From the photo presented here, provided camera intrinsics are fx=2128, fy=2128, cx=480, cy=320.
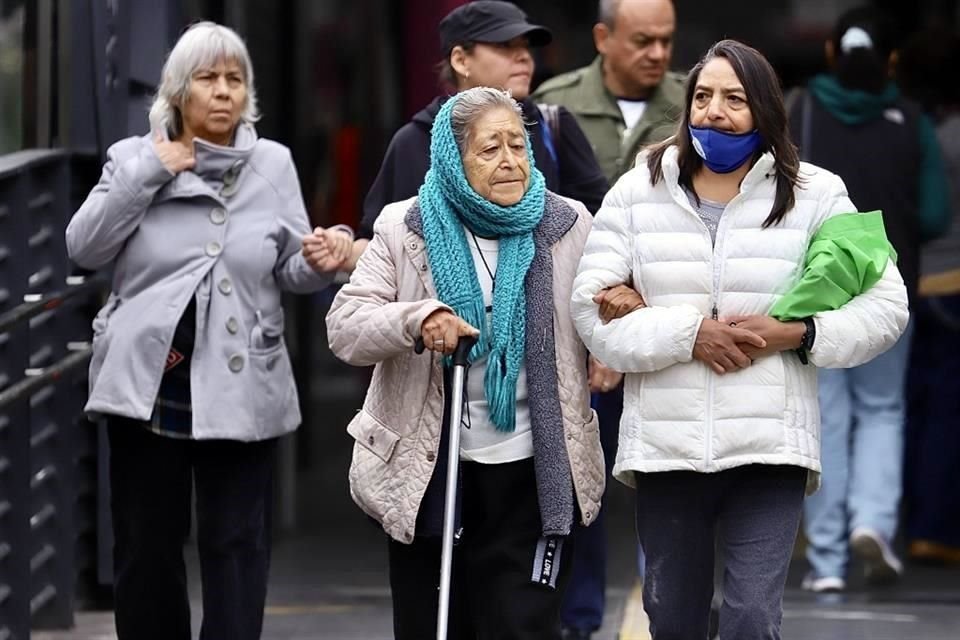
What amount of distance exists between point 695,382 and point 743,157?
56 centimetres

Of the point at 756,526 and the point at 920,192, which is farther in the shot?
the point at 920,192

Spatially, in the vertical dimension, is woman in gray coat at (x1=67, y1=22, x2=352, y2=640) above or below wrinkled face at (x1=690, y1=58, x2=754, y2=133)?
below

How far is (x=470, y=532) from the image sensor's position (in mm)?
5324

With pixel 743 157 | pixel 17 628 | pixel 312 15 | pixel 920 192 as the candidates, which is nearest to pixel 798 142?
pixel 920 192

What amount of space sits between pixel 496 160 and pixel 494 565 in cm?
100

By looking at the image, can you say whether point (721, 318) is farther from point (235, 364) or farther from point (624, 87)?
point (624, 87)

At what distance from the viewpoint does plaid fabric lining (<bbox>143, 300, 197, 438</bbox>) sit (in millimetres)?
5988

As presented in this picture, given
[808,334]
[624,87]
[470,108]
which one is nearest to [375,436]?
[470,108]

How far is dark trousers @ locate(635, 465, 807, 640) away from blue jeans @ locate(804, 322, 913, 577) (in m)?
2.95

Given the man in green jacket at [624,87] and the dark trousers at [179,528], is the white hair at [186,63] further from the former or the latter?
the man in green jacket at [624,87]

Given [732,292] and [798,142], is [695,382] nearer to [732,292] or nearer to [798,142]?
[732,292]

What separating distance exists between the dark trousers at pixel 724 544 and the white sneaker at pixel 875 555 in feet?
9.64

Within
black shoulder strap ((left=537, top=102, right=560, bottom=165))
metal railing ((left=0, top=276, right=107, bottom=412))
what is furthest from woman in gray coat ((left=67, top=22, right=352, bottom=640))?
black shoulder strap ((left=537, top=102, right=560, bottom=165))

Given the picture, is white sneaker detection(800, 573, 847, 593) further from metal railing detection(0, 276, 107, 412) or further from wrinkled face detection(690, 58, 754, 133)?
wrinkled face detection(690, 58, 754, 133)
